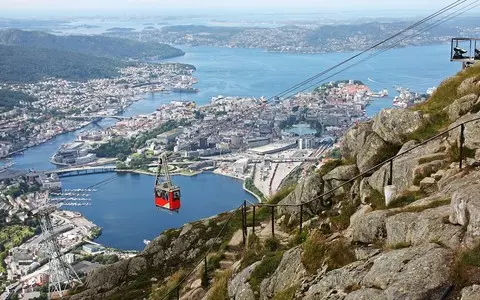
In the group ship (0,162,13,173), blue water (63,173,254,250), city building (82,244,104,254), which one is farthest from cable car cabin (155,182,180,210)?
ship (0,162,13,173)

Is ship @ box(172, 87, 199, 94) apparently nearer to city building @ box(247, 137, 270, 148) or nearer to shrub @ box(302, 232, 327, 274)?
city building @ box(247, 137, 270, 148)

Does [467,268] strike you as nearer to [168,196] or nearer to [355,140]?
[355,140]

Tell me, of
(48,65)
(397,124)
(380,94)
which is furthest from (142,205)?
(48,65)

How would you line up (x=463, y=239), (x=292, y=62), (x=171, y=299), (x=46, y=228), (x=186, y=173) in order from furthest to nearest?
(x=292, y=62), (x=186, y=173), (x=46, y=228), (x=171, y=299), (x=463, y=239)

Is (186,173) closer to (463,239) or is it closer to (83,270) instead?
(83,270)

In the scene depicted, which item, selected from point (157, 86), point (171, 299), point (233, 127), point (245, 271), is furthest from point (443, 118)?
point (157, 86)

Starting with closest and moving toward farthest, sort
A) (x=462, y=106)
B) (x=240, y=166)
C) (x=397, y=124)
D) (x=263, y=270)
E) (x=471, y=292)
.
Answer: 1. (x=471, y=292)
2. (x=263, y=270)
3. (x=462, y=106)
4. (x=397, y=124)
5. (x=240, y=166)
